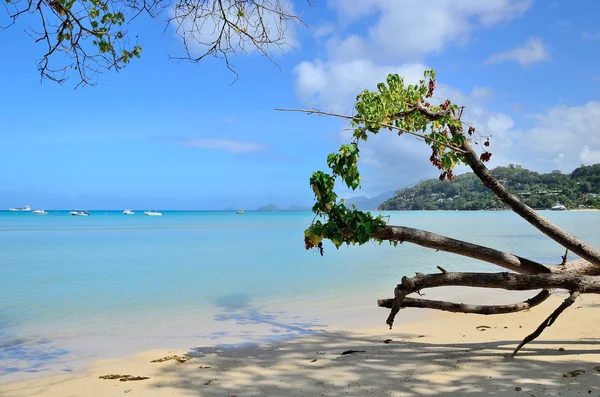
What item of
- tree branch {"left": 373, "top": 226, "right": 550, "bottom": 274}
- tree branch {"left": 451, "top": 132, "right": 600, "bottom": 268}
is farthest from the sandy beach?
tree branch {"left": 451, "top": 132, "right": 600, "bottom": 268}

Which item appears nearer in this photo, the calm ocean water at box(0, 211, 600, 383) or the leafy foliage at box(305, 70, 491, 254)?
the leafy foliage at box(305, 70, 491, 254)

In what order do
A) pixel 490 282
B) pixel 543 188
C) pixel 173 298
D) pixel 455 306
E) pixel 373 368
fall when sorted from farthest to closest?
pixel 543 188 → pixel 173 298 → pixel 455 306 → pixel 373 368 → pixel 490 282

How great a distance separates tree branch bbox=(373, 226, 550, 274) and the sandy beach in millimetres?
1024

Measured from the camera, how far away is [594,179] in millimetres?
88000

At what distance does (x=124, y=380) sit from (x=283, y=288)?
7709 mm

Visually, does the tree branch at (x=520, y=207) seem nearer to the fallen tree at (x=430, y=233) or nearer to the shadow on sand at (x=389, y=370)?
the fallen tree at (x=430, y=233)

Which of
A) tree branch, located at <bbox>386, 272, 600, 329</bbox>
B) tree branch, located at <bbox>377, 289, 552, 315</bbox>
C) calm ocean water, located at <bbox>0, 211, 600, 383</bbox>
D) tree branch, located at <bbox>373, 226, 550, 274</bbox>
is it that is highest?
tree branch, located at <bbox>373, 226, 550, 274</bbox>

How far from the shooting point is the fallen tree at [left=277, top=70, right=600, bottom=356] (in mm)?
4840

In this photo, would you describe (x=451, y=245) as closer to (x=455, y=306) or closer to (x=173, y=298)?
(x=455, y=306)

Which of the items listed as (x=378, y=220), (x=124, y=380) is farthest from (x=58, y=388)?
(x=378, y=220)

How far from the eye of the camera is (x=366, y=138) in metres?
6.27

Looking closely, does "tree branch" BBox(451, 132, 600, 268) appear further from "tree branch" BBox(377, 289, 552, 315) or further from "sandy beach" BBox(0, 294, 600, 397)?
"sandy beach" BBox(0, 294, 600, 397)

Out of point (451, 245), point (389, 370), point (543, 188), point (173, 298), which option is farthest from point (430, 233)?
point (543, 188)

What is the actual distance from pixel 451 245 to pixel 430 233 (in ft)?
0.92
